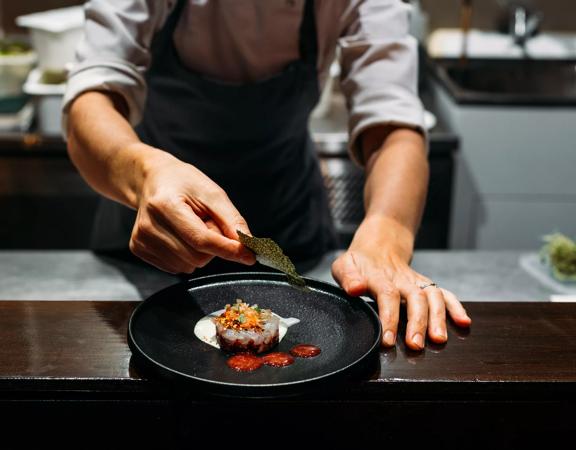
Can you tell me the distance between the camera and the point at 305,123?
2404 millimetres

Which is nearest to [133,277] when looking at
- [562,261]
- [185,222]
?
[185,222]

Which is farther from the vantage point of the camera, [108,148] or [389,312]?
[108,148]

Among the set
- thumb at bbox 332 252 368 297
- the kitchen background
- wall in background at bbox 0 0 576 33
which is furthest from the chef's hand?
wall in background at bbox 0 0 576 33

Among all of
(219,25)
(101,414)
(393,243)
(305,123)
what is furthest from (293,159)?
(101,414)

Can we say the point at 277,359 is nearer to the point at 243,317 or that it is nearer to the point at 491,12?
the point at 243,317

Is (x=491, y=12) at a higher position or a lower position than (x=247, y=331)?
lower

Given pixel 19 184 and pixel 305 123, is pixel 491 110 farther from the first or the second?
pixel 19 184

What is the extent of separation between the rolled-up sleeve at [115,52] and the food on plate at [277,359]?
83cm

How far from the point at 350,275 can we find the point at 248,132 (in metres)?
0.91

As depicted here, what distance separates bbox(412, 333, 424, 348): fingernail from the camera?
4.23 feet

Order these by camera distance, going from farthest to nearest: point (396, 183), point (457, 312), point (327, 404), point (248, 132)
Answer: point (248, 132)
point (396, 183)
point (457, 312)
point (327, 404)

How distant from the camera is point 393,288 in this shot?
1.42 meters

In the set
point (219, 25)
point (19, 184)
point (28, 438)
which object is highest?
point (219, 25)

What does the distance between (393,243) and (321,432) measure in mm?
533
